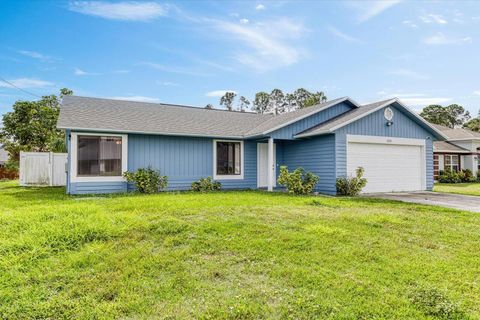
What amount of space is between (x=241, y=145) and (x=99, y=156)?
5794 millimetres

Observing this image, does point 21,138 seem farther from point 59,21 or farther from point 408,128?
point 408,128

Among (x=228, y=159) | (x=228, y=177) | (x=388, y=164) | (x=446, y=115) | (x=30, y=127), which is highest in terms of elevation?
(x=446, y=115)

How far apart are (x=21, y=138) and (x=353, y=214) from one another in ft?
87.5

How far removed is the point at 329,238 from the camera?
16.6 ft

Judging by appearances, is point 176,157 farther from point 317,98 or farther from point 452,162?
point 317,98

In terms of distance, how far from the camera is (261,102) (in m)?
43.7

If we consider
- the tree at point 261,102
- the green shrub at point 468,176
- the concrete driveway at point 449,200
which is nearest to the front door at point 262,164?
the concrete driveway at point 449,200

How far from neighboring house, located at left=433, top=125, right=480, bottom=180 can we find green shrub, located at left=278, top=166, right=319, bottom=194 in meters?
13.6

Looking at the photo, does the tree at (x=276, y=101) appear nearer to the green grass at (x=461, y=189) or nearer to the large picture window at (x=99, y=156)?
the green grass at (x=461, y=189)

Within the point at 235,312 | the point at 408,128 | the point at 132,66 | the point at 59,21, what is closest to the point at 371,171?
the point at 408,128

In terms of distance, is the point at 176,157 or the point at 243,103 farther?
the point at 243,103

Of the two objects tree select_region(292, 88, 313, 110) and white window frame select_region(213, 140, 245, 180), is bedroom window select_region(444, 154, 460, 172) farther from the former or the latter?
tree select_region(292, 88, 313, 110)

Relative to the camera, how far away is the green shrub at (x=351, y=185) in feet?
37.7

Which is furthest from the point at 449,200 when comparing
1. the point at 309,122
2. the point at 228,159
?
the point at 228,159
